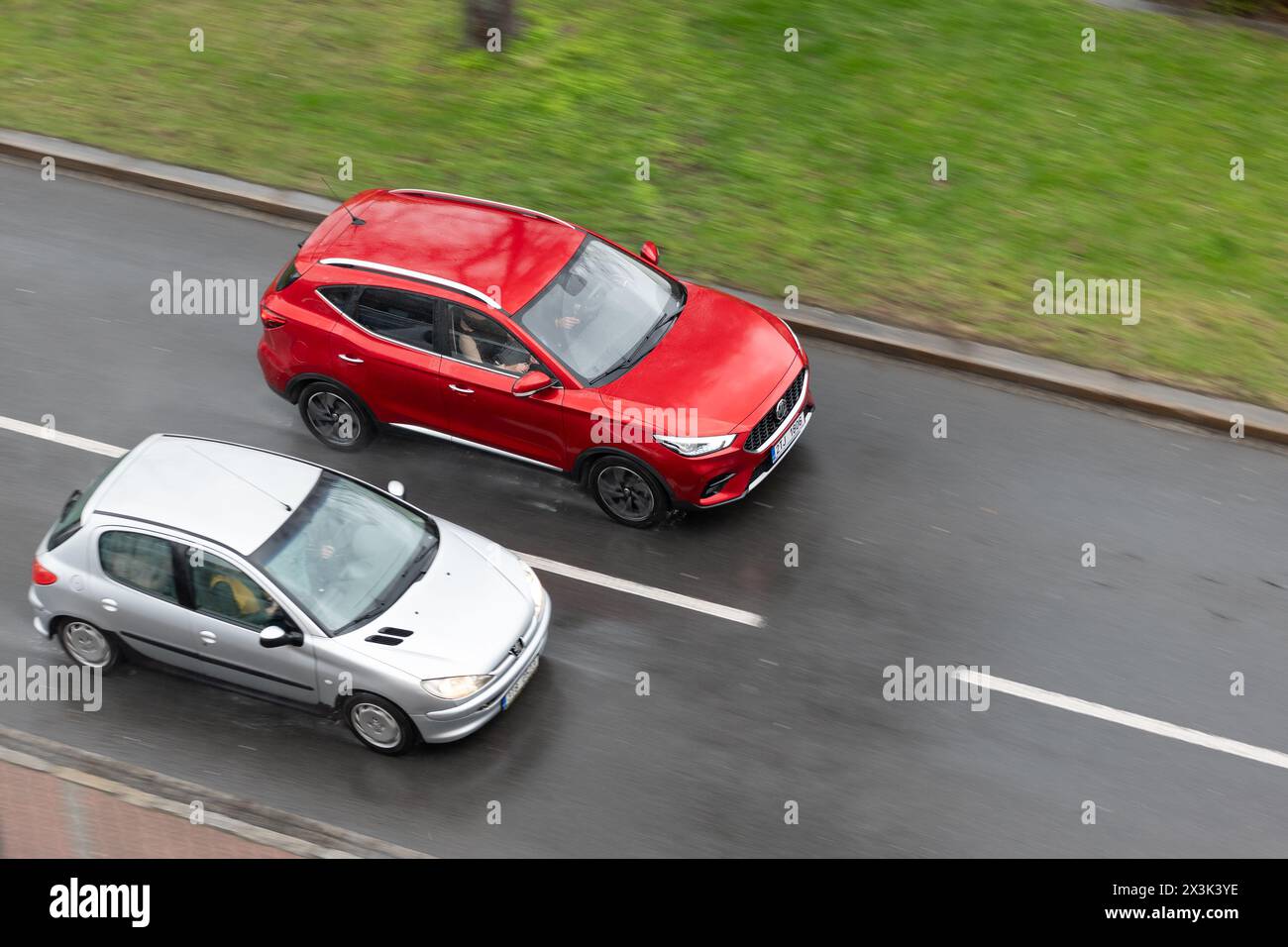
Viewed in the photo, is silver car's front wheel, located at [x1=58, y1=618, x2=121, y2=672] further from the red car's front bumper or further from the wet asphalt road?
the red car's front bumper

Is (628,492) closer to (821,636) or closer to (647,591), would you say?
(647,591)

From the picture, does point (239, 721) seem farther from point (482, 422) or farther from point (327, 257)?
point (327, 257)

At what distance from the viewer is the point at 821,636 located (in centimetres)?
1012

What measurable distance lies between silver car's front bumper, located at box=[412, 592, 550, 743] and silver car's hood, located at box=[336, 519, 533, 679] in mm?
153

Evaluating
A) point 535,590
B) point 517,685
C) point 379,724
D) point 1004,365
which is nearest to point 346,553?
point 379,724

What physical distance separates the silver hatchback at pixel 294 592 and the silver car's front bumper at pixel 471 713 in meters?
0.01

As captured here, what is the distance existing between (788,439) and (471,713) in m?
3.61

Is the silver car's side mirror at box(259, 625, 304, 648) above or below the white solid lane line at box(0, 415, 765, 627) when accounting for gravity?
above

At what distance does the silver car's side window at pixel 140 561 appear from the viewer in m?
9.12

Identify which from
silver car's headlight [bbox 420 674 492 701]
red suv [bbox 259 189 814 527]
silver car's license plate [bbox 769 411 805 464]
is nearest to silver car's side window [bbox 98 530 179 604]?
silver car's headlight [bbox 420 674 492 701]

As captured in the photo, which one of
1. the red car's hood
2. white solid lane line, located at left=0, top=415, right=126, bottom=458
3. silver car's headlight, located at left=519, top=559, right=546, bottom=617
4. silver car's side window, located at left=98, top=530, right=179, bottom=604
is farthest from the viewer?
white solid lane line, located at left=0, top=415, right=126, bottom=458

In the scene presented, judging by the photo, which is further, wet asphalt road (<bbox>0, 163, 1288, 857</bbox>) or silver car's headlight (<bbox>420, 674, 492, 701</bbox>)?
wet asphalt road (<bbox>0, 163, 1288, 857</bbox>)

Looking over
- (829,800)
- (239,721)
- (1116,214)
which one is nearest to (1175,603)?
(829,800)

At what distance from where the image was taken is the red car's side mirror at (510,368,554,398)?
10.5 m
